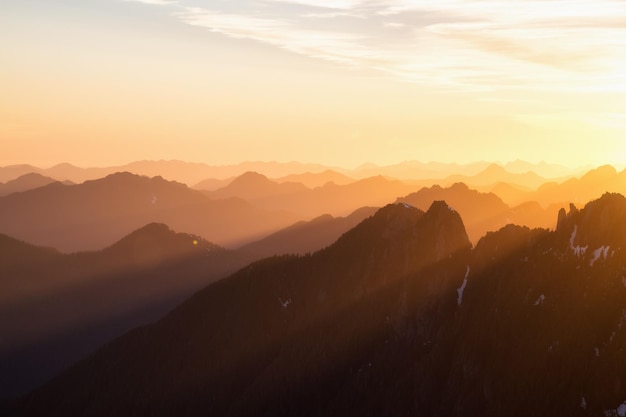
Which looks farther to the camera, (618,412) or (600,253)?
(600,253)

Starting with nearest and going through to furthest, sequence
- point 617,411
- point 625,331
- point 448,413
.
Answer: point 617,411, point 625,331, point 448,413

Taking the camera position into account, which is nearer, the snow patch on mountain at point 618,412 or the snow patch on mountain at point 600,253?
the snow patch on mountain at point 618,412

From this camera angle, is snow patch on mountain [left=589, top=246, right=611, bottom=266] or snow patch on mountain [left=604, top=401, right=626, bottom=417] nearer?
snow patch on mountain [left=604, top=401, right=626, bottom=417]

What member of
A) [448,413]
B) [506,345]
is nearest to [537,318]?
[506,345]

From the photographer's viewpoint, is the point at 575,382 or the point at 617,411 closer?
the point at 617,411

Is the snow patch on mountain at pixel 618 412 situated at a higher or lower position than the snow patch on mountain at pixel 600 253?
lower

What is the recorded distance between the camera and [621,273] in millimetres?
186500

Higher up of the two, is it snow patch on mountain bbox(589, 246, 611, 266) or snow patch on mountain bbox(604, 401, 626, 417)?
snow patch on mountain bbox(589, 246, 611, 266)

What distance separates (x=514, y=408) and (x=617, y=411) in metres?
26.8

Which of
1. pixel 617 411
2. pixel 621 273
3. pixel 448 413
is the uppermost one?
pixel 621 273

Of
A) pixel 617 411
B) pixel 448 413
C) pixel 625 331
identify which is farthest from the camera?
pixel 448 413

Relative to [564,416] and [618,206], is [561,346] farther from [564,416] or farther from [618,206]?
[618,206]

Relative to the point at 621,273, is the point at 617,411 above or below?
below

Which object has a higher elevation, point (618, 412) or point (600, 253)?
point (600, 253)
